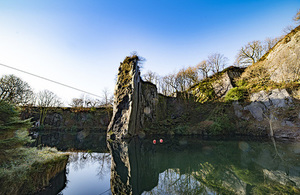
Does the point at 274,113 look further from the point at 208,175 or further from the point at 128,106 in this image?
the point at 128,106

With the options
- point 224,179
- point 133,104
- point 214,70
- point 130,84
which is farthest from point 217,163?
point 214,70

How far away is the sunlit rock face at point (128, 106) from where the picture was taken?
48.6 feet

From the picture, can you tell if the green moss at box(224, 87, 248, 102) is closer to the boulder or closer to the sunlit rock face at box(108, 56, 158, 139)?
the boulder

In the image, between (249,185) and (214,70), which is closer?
(249,185)

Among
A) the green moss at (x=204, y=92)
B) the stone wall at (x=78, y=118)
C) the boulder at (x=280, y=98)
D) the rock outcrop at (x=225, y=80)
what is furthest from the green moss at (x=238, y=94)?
the stone wall at (x=78, y=118)

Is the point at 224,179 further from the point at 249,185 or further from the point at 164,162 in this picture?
the point at 164,162

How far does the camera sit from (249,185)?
3814mm

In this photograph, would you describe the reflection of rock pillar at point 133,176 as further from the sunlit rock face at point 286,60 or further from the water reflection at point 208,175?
the sunlit rock face at point 286,60

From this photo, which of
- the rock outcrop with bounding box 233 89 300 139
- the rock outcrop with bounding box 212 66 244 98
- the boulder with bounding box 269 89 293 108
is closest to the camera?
the rock outcrop with bounding box 233 89 300 139

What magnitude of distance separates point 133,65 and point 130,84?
8.51ft

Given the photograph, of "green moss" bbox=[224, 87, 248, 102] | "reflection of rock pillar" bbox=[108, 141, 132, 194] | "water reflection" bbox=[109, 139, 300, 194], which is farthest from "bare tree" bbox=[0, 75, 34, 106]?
"green moss" bbox=[224, 87, 248, 102]

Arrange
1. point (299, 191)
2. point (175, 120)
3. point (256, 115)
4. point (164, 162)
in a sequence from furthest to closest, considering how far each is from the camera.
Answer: point (175, 120), point (256, 115), point (164, 162), point (299, 191)

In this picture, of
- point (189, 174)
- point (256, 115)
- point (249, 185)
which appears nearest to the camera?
point (249, 185)

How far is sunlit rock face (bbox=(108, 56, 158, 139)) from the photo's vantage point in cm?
1481
